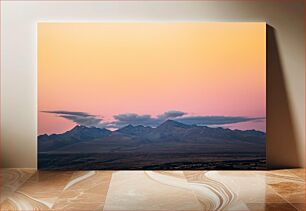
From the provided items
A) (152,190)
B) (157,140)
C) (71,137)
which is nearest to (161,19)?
(157,140)

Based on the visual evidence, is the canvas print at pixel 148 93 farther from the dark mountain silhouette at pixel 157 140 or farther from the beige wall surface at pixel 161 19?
the beige wall surface at pixel 161 19

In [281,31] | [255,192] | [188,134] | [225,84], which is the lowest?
[255,192]

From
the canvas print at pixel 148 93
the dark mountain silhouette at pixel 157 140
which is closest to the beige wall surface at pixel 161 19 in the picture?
the canvas print at pixel 148 93

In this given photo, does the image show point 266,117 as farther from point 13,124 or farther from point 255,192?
point 13,124

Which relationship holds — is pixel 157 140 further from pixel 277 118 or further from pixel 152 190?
pixel 277 118

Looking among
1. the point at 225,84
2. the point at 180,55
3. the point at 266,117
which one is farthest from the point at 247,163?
the point at 180,55

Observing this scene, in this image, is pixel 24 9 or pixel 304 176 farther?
pixel 24 9

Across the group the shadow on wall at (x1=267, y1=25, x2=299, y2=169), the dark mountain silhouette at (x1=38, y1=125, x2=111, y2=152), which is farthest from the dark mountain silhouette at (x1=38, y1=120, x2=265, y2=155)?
the shadow on wall at (x1=267, y1=25, x2=299, y2=169)
